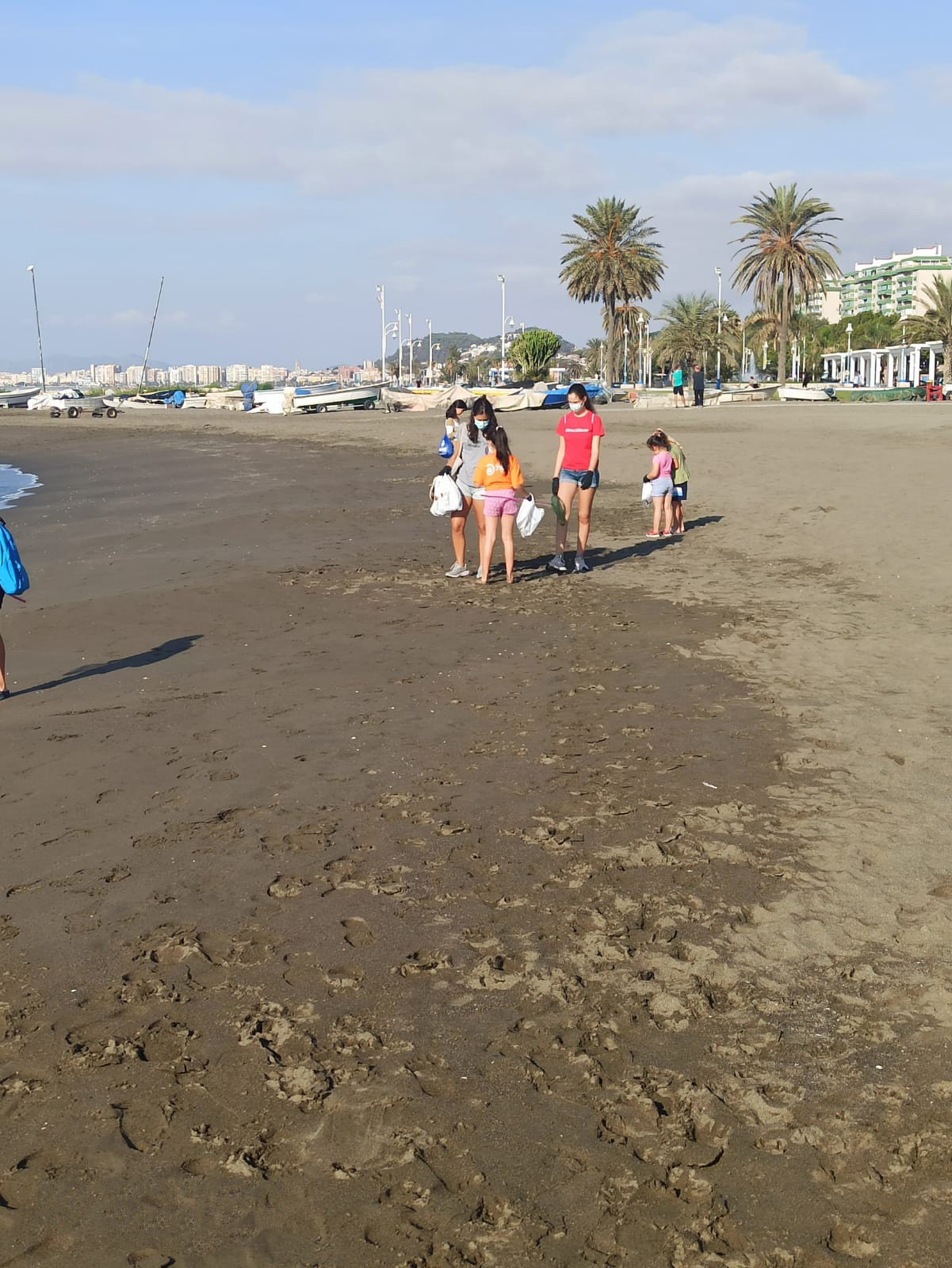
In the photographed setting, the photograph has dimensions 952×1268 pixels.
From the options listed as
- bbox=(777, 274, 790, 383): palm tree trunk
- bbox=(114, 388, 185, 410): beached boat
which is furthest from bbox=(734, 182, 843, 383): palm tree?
bbox=(114, 388, 185, 410): beached boat

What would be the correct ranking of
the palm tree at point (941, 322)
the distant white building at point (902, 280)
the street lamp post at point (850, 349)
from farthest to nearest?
the distant white building at point (902, 280) → the street lamp post at point (850, 349) → the palm tree at point (941, 322)

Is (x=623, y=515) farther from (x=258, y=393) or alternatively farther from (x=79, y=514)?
(x=258, y=393)

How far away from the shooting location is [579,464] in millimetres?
11297

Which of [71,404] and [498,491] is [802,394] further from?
[498,491]

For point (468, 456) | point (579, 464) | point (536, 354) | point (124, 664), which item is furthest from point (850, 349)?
point (124, 664)

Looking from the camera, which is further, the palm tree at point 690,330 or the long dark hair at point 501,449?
the palm tree at point 690,330

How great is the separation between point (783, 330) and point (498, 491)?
52.0 m

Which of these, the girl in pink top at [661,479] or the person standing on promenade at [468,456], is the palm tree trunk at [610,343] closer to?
the girl in pink top at [661,479]

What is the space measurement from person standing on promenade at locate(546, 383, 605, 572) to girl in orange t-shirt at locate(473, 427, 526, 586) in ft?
2.17

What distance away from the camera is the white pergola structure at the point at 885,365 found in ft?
278

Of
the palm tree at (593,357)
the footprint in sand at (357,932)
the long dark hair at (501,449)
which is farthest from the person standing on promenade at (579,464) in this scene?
the palm tree at (593,357)

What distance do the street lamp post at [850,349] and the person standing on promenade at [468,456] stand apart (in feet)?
296

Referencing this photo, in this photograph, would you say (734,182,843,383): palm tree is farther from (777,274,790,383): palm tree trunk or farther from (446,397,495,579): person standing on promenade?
(446,397,495,579): person standing on promenade

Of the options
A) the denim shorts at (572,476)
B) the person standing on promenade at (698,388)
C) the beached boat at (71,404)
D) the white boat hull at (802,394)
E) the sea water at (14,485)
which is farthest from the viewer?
the beached boat at (71,404)
